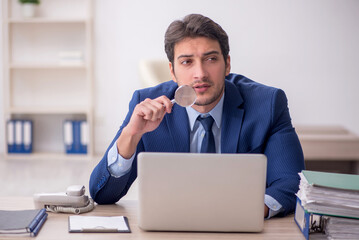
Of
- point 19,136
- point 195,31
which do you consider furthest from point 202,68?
point 19,136

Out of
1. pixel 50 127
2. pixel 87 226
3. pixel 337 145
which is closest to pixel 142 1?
pixel 50 127

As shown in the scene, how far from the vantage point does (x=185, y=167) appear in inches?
44.9

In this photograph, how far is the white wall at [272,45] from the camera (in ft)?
16.5

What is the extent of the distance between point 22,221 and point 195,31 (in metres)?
0.89

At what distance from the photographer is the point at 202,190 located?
1150mm

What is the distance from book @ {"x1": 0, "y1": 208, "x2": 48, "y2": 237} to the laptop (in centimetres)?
27

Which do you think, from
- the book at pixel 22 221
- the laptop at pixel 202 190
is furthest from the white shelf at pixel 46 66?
the laptop at pixel 202 190

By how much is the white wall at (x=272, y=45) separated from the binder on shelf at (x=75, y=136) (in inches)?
17.4

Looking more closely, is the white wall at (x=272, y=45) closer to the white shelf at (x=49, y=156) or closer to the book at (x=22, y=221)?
the white shelf at (x=49, y=156)

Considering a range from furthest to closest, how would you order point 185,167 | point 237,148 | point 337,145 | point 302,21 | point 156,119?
point 302,21 → point 337,145 → point 237,148 → point 156,119 → point 185,167

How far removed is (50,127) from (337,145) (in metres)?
2.99

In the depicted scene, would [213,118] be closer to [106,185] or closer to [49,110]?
[106,185]

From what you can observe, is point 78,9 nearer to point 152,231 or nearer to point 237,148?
point 237,148

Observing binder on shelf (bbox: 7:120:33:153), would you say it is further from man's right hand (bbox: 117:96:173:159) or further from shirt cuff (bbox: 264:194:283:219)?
shirt cuff (bbox: 264:194:283:219)
